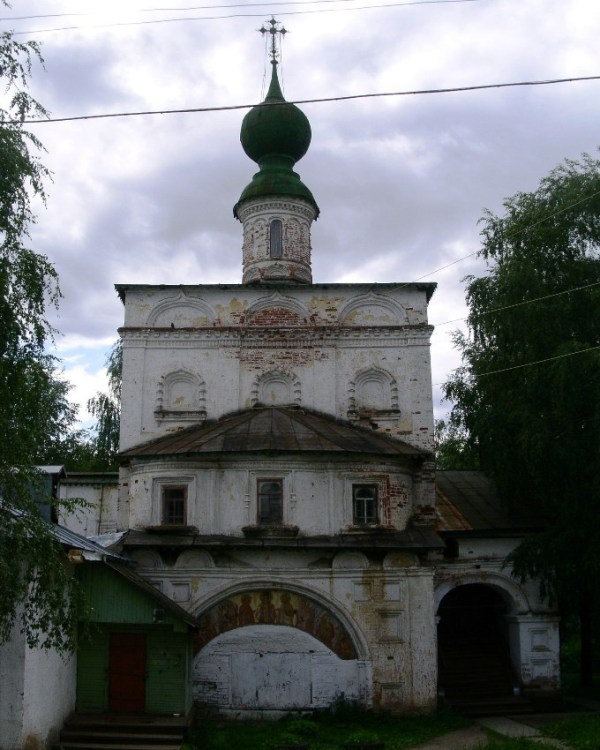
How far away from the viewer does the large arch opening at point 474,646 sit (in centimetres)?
1584

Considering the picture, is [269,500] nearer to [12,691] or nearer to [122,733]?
[122,733]

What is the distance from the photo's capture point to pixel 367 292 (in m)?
17.5

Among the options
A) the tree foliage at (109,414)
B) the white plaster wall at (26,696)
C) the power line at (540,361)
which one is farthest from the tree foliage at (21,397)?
the tree foliage at (109,414)

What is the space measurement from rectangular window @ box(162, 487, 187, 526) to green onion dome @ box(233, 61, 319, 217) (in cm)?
809

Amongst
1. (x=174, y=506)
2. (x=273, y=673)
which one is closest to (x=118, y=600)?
(x=174, y=506)

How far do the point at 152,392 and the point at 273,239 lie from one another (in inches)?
198

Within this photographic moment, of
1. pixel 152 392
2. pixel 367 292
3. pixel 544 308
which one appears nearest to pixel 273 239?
pixel 367 292

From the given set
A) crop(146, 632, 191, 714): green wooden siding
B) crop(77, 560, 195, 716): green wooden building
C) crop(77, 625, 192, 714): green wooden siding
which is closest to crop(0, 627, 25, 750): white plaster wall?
crop(77, 560, 195, 716): green wooden building

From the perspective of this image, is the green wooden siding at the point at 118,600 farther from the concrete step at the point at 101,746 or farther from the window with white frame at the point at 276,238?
the window with white frame at the point at 276,238

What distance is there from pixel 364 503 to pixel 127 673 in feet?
16.6

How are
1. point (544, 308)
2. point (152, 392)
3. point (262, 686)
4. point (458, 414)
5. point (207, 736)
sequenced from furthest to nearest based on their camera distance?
point (458, 414), point (152, 392), point (544, 308), point (262, 686), point (207, 736)

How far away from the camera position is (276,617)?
1407cm

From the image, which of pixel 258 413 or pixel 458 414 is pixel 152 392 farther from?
pixel 458 414

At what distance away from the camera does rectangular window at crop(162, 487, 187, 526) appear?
14562 mm
